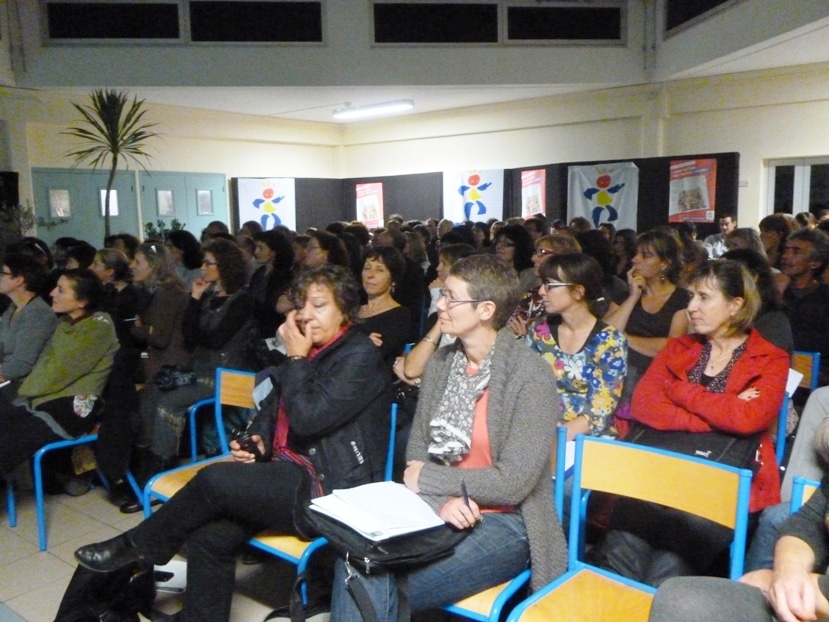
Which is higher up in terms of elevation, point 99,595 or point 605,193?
point 605,193

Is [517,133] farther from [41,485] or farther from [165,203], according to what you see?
[41,485]

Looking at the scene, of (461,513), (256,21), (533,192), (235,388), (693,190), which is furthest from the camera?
(533,192)

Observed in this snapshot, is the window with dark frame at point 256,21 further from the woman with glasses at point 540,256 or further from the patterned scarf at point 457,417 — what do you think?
the patterned scarf at point 457,417

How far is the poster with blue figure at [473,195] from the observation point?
10.1 m

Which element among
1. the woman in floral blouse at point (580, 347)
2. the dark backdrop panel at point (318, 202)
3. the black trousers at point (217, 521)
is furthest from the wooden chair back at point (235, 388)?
the dark backdrop panel at point (318, 202)

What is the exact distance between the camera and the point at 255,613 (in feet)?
8.14

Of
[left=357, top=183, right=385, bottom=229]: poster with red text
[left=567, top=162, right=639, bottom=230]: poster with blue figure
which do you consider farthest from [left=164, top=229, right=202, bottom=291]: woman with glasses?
[left=357, top=183, right=385, bottom=229]: poster with red text

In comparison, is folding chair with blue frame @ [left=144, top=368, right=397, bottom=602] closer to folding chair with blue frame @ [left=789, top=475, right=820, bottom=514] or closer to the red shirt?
the red shirt

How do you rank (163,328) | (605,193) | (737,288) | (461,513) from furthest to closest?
(605,193) → (163,328) → (737,288) → (461,513)

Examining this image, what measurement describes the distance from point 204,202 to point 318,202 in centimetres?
231

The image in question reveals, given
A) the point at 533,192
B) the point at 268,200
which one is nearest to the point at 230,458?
the point at 533,192

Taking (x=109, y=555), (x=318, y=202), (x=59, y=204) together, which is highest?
(x=318, y=202)

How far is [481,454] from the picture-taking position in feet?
6.52

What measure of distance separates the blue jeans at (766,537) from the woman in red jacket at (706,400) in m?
0.08
